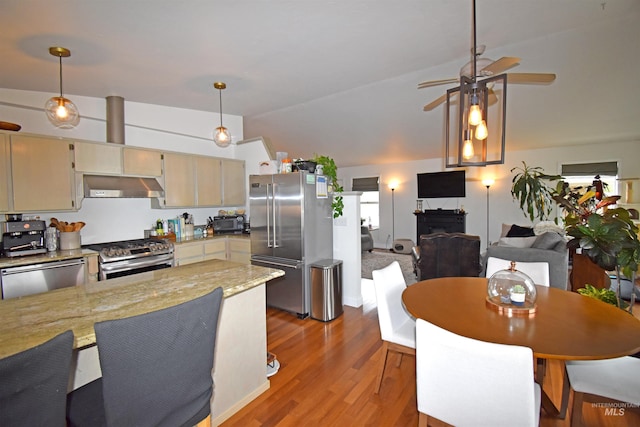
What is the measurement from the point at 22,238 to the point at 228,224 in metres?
2.42

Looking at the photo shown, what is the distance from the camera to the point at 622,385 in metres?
1.48

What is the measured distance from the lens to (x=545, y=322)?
1.56 meters

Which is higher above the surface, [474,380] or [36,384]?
[36,384]

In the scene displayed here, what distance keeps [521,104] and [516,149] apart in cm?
198

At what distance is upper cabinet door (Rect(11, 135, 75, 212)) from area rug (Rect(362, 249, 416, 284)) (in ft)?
15.1

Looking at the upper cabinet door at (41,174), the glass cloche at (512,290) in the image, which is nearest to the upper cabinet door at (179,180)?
the upper cabinet door at (41,174)

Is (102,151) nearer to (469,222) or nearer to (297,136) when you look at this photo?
(297,136)

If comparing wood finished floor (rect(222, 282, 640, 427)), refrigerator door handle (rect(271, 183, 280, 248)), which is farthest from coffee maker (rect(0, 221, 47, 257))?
wood finished floor (rect(222, 282, 640, 427))

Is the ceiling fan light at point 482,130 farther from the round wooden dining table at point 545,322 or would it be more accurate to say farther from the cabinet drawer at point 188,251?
the cabinet drawer at point 188,251

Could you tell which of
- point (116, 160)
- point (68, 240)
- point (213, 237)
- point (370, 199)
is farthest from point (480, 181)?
point (68, 240)

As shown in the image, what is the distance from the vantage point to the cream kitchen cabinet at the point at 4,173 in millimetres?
3010

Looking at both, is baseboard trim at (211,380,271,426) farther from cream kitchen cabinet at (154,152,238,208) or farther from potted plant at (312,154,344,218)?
cream kitchen cabinet at (154,152,238,208)

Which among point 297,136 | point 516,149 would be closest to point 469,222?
point 516,149

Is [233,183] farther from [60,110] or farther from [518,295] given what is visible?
[518,295]
